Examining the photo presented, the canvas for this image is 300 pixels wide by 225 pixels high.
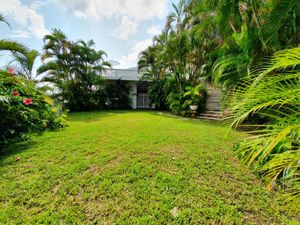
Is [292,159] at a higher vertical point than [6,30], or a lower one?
lower

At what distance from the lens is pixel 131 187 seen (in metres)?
2.54

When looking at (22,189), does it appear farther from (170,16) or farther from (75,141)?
(170,16)

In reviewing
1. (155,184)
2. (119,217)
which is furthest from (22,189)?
(155,184)

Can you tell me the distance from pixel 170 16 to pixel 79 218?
11.4 meters

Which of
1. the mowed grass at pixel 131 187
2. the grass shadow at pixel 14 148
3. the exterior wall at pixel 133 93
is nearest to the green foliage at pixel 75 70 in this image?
the exterior wall at pixel 133 93

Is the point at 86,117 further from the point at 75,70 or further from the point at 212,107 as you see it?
the point at 212,107

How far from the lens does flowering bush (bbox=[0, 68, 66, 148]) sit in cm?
392

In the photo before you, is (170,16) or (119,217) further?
(170,16)

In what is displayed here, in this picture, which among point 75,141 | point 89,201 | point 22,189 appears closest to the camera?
point 89,201

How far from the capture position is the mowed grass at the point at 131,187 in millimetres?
2057

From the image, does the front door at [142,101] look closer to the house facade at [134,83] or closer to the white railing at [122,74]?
the house facade at [134,83]

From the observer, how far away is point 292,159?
135 cm

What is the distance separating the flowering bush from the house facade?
9.34 meters

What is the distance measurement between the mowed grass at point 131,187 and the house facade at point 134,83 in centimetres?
1125
